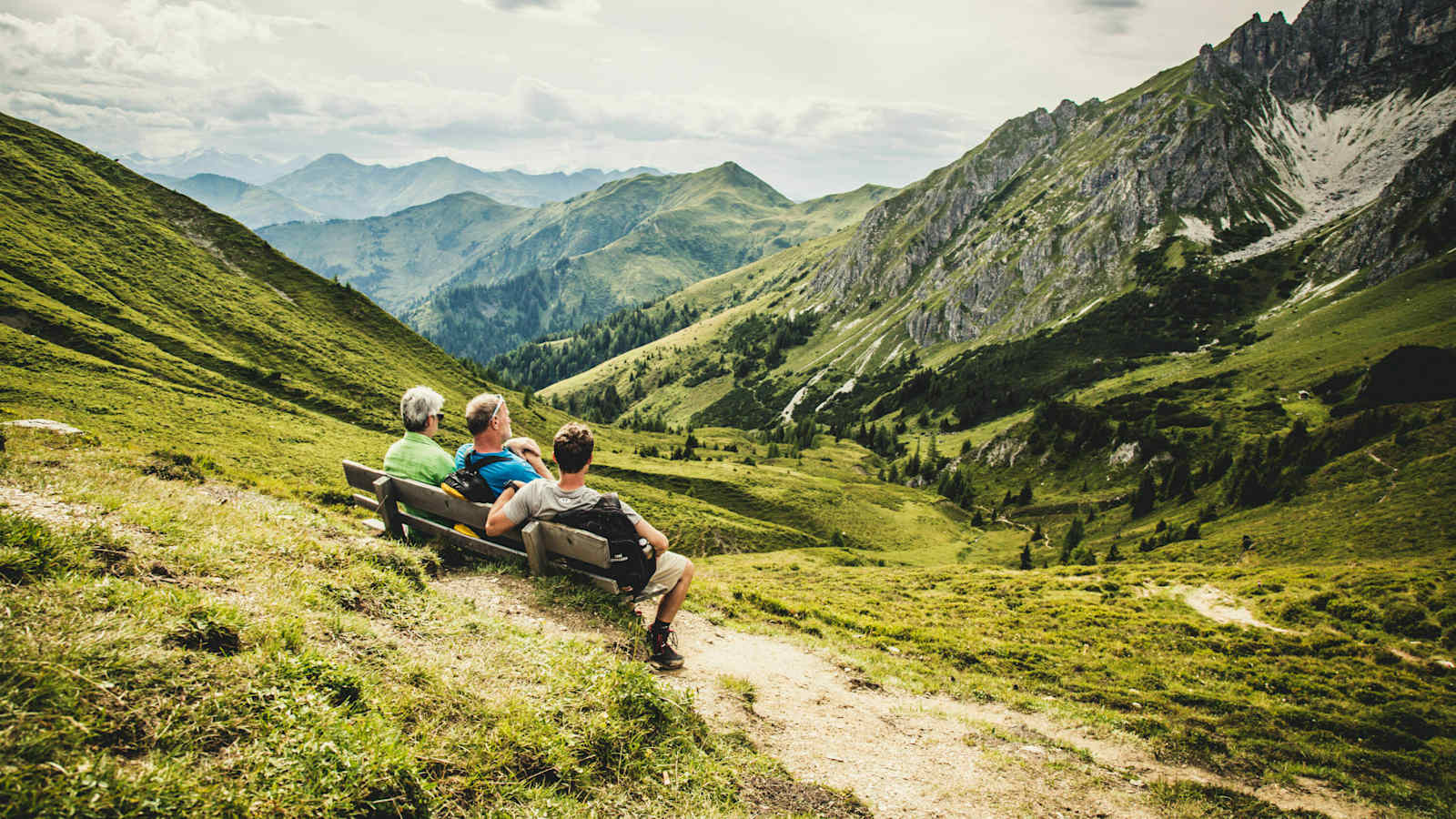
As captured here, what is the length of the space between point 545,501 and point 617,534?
1490mm

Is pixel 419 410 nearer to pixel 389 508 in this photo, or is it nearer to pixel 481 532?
pixel 389 508

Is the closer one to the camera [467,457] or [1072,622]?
[467,457]

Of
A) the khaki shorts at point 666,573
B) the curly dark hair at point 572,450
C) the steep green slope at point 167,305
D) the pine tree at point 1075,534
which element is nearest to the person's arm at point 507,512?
the curly dark hair at point 572,450

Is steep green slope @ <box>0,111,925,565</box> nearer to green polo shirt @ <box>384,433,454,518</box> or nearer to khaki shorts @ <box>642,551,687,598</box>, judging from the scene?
green polo shirt @ <box>384,433,454,518</box>

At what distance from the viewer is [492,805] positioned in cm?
582

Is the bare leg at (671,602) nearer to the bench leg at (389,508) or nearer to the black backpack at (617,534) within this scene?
the black backpack at (617,534)

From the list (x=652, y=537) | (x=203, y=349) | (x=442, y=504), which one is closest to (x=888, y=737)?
(x=652, y=537)

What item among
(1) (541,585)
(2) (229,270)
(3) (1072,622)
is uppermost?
(2) (229,270)

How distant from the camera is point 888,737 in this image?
1052 cm

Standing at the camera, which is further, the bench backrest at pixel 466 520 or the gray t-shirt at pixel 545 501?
the gray t-shirt at pixel 545 501

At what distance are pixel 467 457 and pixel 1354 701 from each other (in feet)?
77.2

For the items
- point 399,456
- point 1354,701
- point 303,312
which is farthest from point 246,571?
point 303,312

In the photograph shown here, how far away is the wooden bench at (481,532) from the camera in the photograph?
10.6 meters

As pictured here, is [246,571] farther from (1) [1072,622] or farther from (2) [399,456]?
(1) [1072,622]
